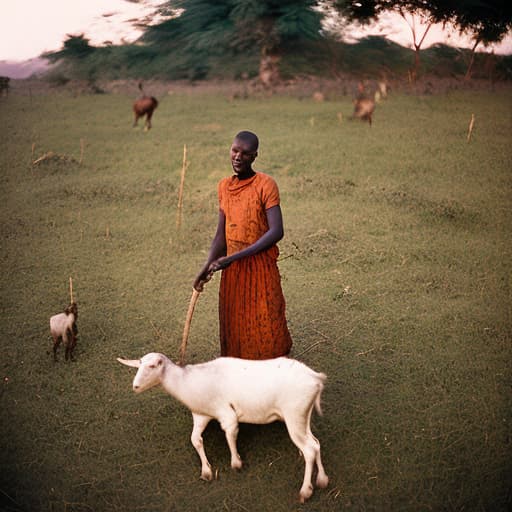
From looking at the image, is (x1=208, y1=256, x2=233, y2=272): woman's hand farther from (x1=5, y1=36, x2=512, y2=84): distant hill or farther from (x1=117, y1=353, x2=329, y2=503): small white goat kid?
(x1=5, y1=36, x2=512, y2=84): distant hill

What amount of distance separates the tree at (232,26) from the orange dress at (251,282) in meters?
7.06

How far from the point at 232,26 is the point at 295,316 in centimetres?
761

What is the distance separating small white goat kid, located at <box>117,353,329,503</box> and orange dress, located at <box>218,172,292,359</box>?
1.36ft

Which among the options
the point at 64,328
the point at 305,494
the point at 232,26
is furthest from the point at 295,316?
the point at 232,26

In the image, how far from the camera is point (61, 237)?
751cm

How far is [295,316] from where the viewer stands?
17.7 ft

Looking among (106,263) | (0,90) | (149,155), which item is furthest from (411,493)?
(0,90)

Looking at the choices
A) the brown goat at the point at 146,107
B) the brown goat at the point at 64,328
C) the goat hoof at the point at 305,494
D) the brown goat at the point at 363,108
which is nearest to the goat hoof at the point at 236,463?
the goat hoof at the point at 305,494

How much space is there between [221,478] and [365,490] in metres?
0.90

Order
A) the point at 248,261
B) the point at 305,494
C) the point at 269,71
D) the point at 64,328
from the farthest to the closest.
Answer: the point at 269,71 → the point at 64,328 → the point at 248,261 → the point at 305,494

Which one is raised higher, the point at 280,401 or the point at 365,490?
the point at 280,401

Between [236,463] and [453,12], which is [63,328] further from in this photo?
[453,12]

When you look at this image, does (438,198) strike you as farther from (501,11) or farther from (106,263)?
(106,263)

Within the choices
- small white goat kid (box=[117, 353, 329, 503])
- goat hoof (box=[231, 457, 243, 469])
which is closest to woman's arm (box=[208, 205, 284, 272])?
small white goat kid (box=[117, 353, 329, 503])
